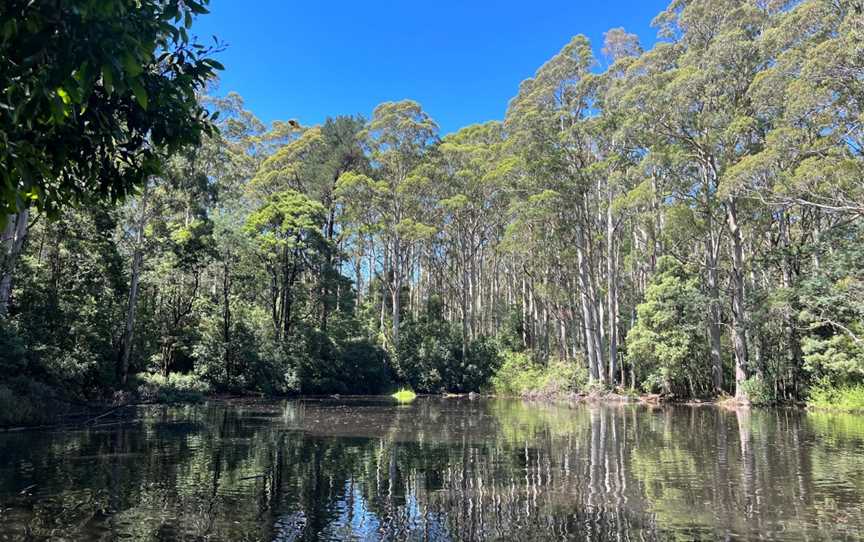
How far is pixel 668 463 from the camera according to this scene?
920cm

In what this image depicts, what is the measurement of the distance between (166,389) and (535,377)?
18.9 meters

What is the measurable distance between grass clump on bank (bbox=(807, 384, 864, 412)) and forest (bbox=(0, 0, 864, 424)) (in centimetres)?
10

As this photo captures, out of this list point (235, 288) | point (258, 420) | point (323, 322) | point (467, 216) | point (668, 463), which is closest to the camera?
point (668, 463)

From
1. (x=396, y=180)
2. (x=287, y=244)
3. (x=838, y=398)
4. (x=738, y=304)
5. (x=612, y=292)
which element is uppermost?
(x=396, y=180)

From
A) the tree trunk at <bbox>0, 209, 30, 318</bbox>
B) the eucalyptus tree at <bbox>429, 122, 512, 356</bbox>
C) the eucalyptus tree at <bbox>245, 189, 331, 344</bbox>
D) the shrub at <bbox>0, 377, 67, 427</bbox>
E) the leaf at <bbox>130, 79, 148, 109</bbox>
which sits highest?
the eucalyptus tree at <bbox>429, 122, 512, 356</bbox>

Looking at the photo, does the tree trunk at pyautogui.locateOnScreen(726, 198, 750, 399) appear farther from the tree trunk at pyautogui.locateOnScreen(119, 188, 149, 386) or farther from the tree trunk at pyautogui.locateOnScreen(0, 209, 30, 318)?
the tree trunk at pyautogui.locateOnScreen(0, 209, 30, 318)

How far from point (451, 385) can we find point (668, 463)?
26.0 m

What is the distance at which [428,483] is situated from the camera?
24.8 ft

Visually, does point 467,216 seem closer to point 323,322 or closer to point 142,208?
point 323,322

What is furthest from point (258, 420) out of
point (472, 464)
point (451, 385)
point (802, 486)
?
point (451, 385)

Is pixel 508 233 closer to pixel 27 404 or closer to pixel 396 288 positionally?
pixel 396 288

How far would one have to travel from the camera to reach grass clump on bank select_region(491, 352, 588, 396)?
94.5 feet

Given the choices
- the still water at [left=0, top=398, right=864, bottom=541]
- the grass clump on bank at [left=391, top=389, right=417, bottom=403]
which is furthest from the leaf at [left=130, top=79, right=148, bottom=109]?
the grass clump on bank at [left=391, top=389, right=417, bottom=403]

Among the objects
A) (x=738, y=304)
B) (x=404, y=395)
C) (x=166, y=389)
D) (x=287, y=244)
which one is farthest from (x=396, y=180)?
(x=738, y=304)
